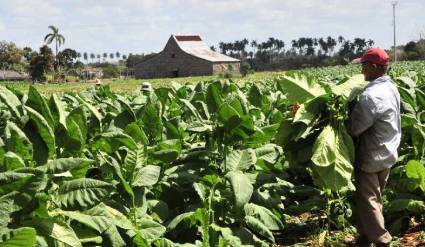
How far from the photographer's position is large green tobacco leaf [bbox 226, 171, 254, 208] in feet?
13.4

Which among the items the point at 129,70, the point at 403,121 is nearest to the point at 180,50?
the point at 129,70

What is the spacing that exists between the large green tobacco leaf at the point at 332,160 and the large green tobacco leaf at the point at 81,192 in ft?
5.63

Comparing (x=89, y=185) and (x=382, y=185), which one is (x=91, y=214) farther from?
(x=382, y=185)

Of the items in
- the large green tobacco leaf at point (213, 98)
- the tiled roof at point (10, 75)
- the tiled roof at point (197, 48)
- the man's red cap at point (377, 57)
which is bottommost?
the large green tobacco leaf at point (213, 98)

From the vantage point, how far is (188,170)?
455cm

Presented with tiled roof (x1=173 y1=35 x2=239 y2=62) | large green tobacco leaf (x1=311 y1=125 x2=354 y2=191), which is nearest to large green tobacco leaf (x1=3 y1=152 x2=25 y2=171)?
large green tobacco leaf (x1=311 y1=125 x2=354 y2=191)

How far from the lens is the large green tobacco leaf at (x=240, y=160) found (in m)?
4.53

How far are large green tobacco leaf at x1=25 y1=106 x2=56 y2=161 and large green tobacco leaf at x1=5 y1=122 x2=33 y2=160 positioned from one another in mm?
96

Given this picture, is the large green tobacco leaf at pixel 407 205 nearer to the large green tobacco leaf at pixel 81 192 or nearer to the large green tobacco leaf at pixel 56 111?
the large green tobacco leaf at pixel 81 192

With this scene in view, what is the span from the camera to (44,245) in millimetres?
3004

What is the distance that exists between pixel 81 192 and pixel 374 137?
235 centimetres

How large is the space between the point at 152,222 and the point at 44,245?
2.98ft

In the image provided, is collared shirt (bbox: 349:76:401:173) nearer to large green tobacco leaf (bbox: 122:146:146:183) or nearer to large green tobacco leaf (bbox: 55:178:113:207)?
large green tobacco leaf (bbox: 122:146:146:183)

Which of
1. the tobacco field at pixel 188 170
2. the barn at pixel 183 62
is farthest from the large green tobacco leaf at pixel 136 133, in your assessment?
the barn at pixel 183 62
